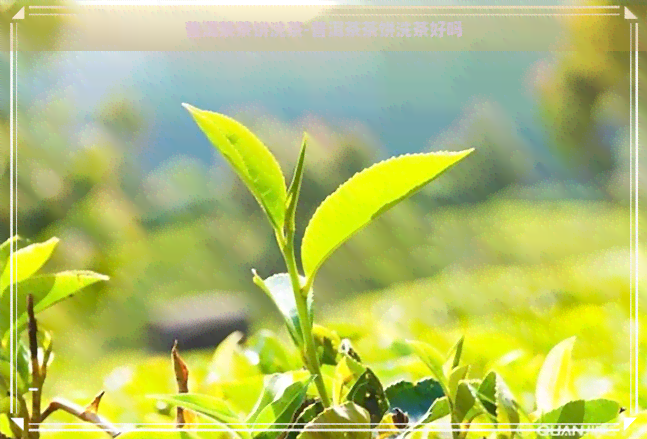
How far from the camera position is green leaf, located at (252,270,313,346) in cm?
36

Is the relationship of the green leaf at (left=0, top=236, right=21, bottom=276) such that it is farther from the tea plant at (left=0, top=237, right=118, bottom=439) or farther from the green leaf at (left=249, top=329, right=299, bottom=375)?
the green leaf at (left=249, top=329, right=299, bottom=375)

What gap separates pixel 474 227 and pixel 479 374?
1.17 ft

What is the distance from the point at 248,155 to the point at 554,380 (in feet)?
0.76

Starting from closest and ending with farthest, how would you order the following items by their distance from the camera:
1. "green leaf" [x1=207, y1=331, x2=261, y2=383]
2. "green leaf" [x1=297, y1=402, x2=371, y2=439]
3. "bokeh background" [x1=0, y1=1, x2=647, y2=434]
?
1. "green leaf" [x1=297, y1=402, x2=371, y2=439]
2. "green leaf" [x1=207, y1=331, x2=261, y2=383]
3. "bokeh background" [x1=0, y1=1, x2=647, y2=434]

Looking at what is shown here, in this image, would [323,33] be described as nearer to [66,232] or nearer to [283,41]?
[283,41]

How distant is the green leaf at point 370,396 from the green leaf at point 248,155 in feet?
0.35

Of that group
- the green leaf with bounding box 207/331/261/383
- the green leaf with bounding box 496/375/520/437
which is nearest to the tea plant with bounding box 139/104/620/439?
the green leaf with bounding box 496/375/520/437

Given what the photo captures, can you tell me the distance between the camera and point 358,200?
37 cm

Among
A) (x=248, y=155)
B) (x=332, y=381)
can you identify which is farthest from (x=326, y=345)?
(x=248, y=155)

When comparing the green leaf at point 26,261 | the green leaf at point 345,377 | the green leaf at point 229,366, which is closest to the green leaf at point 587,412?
the green leaf at point 345,377

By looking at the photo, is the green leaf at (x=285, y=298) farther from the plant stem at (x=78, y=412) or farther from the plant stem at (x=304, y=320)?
the plant stem at (x=78, y=412)

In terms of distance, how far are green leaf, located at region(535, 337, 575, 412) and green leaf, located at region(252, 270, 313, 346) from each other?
152 millimetres

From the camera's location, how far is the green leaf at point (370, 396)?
35cm

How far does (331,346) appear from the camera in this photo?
42 centimetres
